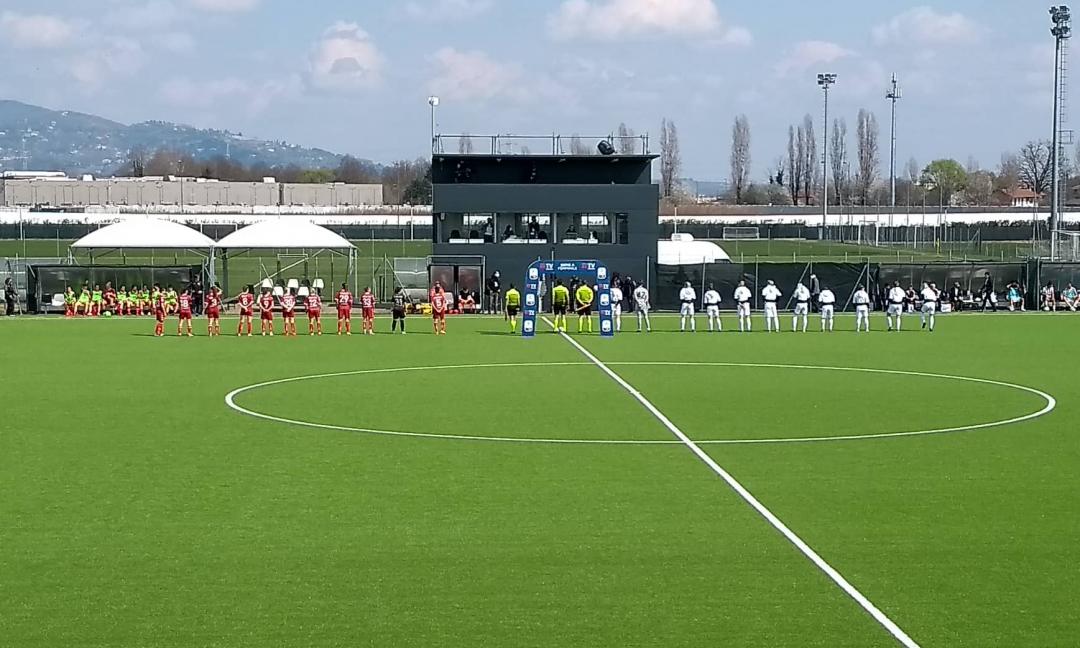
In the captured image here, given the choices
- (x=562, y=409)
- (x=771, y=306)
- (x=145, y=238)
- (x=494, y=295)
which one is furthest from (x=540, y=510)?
(x=145, y=238)

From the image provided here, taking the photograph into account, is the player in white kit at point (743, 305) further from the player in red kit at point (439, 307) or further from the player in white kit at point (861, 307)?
the player in red kit at point (439, 307)

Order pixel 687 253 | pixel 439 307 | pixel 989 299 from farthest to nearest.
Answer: pixel 687 253, pixel 989 299, pixel 439 307

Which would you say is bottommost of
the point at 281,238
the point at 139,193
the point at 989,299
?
the point at 989,299

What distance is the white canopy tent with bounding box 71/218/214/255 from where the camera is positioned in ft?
193

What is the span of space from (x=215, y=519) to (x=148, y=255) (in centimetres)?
7603

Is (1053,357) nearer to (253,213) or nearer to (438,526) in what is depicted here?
(438,526)

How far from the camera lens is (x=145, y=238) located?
5969 cm

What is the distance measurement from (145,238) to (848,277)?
104 feet

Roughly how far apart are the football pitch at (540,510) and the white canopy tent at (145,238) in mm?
29495

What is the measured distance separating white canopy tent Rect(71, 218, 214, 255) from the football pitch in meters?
29.5

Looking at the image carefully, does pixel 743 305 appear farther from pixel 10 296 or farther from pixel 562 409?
Answer: pixel 10 296

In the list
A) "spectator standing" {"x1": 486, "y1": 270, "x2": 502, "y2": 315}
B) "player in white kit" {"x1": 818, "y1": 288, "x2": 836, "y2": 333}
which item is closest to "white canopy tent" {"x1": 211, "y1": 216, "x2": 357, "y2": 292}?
"spectator standing" {"x1": 486, "y1": 270, "x2": 502, "y2": 315}

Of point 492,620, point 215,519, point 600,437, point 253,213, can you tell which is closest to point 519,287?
point 600,437

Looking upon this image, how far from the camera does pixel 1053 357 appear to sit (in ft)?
116
